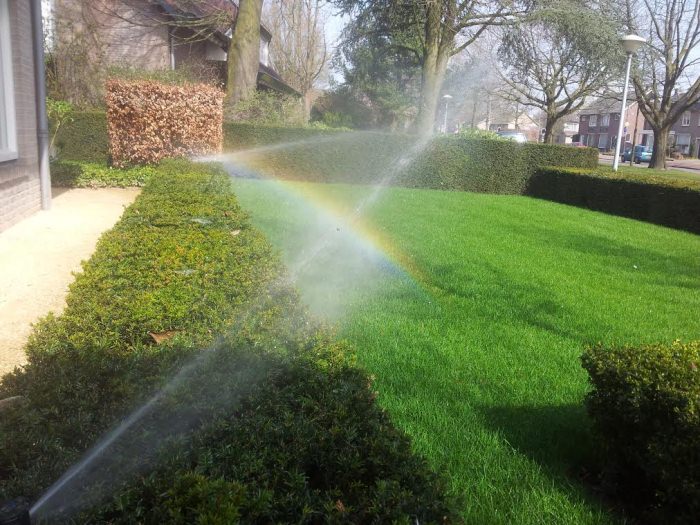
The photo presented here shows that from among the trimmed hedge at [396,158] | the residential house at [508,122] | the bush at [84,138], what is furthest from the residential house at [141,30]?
the residential house at [508,122]

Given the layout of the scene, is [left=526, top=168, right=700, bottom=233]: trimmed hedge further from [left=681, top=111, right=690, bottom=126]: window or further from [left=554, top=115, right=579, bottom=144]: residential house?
[left=681, top=111, right=690, bottom=126]: window

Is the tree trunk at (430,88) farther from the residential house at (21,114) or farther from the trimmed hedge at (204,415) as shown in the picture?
the trimmed hedge at (204,415)

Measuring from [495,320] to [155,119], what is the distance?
36.7ft

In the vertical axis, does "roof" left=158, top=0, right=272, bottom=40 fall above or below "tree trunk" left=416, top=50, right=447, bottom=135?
above

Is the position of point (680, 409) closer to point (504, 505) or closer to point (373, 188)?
point (504, 505)

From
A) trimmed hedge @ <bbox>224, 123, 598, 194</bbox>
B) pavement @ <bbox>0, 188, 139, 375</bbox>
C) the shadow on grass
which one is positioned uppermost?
trimmed hedge @ <bbox>224, 123, 598, 194</bbox>

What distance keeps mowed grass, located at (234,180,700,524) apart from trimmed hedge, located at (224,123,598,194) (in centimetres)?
622

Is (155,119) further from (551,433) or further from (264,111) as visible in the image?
(551,433)

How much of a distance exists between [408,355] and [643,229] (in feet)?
33.7

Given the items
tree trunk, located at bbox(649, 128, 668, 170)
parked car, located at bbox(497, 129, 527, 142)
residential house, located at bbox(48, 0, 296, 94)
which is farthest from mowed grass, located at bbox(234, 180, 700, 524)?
tree trunk, located at bbox(649, 128, 668, 170)

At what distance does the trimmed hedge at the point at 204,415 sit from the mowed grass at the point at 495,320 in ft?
1.56

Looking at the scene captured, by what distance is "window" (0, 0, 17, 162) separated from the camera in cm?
778

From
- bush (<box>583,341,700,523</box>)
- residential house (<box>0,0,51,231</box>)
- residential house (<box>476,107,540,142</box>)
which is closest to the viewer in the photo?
bush (<box>583,341,700,523</box>)

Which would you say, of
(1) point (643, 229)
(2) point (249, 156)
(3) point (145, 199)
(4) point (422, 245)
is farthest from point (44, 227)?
(1) point (643, 229)
